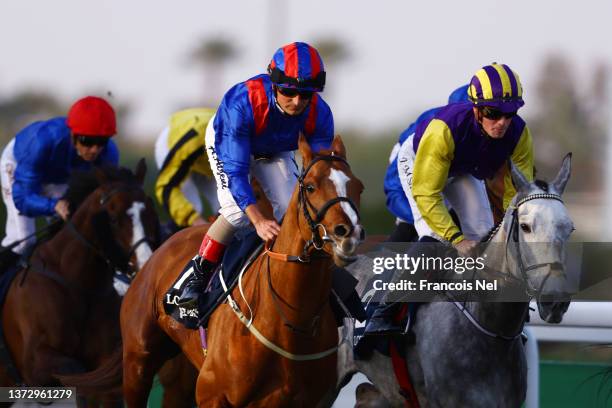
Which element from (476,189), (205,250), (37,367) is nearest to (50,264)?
(37,367)

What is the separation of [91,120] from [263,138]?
1.94m

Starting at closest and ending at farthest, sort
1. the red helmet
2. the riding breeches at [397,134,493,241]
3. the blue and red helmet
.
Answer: the blue and red helmet, the riding breeches at [397,134,493,241], the red helmet

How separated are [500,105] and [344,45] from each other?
769 cm

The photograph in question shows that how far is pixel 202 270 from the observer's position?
5.09 metres

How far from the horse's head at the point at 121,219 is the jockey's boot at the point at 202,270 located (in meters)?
1.09

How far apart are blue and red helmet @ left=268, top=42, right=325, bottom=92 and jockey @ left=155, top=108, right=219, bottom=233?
3.04m

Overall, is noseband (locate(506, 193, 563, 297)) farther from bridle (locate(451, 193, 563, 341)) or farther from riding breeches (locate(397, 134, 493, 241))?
riding breeches (locate(397, 134, 493, 241))

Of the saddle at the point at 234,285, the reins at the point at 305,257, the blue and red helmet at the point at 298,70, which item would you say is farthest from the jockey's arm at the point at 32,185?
the blue and red helmet at the point at 298,70

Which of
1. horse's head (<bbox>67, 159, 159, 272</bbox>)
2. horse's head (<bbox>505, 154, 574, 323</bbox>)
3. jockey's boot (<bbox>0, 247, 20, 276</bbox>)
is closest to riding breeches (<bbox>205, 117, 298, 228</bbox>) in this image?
horse's head (<bbox>505, 154, 574, 323</bbox>)

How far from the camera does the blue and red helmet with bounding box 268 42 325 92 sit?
Result: 463cm

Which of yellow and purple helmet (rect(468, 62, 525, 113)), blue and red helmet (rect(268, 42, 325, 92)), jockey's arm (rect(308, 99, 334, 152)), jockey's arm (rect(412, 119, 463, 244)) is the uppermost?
blue and red helmet (rect(268, 42, 325, 92))

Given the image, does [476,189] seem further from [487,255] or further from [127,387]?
[127,387]

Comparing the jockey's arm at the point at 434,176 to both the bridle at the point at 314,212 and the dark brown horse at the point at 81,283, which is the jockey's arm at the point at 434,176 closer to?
the bridle at the point at 314,212

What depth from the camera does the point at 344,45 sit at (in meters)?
12.5
